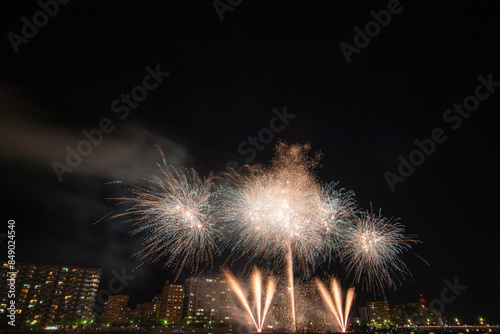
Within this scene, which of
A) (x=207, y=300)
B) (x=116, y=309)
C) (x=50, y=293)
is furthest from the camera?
(x=116, y=309)

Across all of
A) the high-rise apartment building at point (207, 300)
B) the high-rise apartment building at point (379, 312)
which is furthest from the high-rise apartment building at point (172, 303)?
the high-rise apartment building at point (379, 312)

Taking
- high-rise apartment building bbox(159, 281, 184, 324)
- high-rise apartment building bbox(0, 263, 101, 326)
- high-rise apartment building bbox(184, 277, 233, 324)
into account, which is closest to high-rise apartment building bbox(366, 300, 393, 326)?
high-rise apartment building bbox(184, 277, 233, 324)

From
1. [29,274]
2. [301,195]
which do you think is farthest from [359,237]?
[29,274]

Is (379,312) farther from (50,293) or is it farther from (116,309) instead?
(50,293)

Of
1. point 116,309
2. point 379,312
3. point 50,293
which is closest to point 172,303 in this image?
point 50,293

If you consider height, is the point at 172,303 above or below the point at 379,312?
above

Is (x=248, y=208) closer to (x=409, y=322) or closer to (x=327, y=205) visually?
(x=327, y=205)

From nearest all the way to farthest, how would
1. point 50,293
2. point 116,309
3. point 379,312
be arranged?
point 50,293 → point 116,309 → point 379,312

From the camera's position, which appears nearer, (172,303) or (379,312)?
(172,303)
